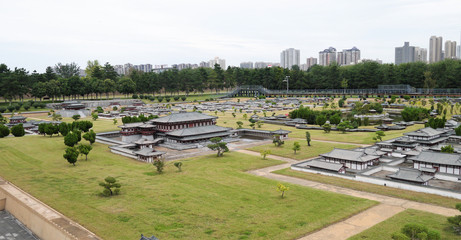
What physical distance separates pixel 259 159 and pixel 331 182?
1156 cm

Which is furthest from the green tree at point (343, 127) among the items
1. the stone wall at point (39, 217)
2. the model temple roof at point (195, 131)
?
the stone wall at point (39, 217)

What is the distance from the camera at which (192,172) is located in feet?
122

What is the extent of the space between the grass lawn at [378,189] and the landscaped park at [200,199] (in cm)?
8

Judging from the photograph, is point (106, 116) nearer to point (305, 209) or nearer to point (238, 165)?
point (238, 165)

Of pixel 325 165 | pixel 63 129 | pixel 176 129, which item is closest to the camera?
pixel 325 165

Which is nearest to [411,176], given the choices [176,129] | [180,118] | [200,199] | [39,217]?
[200,199]

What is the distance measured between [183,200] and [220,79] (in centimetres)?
13744

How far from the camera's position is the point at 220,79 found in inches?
6432

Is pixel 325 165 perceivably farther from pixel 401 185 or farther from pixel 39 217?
pixel 39 217

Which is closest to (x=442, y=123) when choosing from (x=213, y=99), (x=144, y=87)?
(x=213, y=99)

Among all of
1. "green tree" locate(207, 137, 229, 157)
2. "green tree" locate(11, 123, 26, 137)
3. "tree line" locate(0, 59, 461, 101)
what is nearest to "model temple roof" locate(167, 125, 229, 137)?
"green tree" locate(207, 137, 229, 157)

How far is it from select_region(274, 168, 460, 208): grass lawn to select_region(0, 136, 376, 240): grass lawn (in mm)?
3332

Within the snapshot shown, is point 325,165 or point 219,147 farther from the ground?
point 219,147

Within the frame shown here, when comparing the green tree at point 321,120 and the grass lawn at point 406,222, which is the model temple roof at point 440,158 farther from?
the green tree at point 321,120
